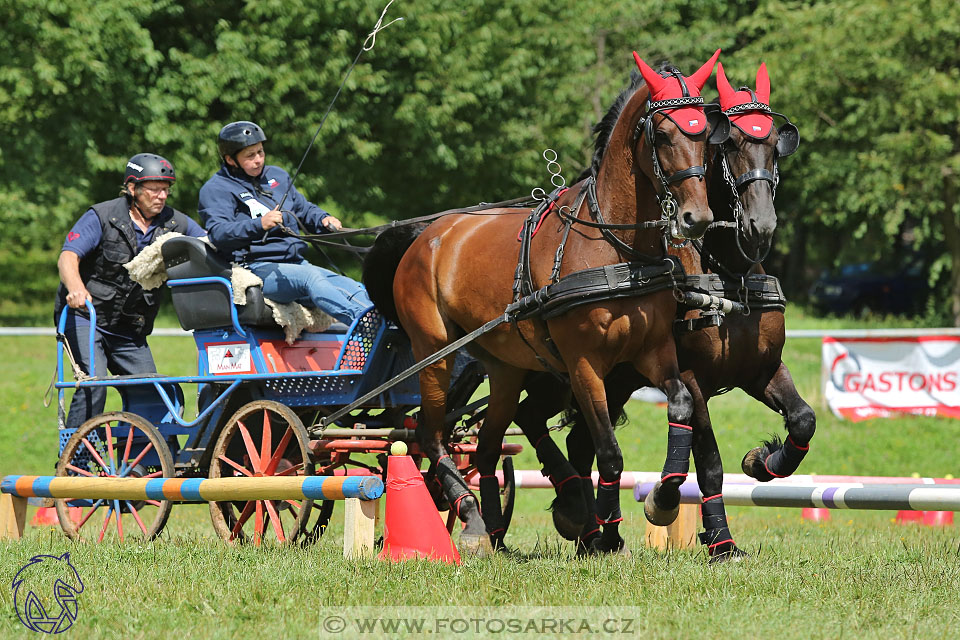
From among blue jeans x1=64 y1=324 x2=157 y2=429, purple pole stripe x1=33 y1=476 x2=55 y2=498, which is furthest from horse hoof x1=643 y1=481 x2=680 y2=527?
blue jeans x1=64 y1=324 x2=157 y2=429

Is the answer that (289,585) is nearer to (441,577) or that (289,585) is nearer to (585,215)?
(441,577)

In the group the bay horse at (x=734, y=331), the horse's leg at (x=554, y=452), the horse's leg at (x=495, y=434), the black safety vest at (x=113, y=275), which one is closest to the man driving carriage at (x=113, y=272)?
Answer: the black safety vest at (x=113, y=275)

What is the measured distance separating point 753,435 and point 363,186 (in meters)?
9.50

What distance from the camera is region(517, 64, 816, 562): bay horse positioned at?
5.90m

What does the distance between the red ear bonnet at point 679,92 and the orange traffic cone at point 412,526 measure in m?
2.23

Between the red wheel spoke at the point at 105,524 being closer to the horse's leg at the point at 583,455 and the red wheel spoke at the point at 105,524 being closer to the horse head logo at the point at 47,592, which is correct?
the horse head logo at the point at 47,592

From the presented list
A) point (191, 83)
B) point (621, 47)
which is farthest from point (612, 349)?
point (621, 47)

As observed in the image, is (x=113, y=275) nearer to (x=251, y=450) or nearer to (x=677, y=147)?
(x=251, y=450)

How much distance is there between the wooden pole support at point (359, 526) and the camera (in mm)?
6074

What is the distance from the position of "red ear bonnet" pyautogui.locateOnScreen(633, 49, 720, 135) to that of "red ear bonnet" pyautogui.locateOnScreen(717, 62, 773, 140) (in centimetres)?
15

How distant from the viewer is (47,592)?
517 centimetres

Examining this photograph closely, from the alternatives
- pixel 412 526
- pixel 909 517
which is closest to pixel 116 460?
pixel 412 526

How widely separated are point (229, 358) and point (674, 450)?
3030 millimetres

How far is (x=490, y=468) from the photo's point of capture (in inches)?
283
